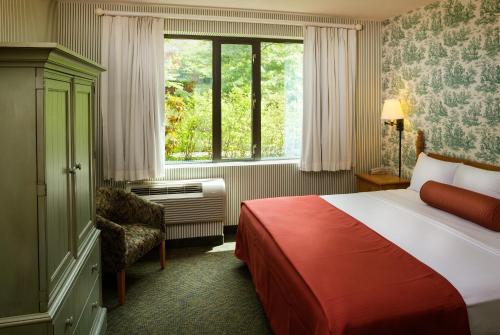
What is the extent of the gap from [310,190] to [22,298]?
3474 millimetres

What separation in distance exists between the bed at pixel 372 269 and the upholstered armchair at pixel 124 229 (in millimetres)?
816

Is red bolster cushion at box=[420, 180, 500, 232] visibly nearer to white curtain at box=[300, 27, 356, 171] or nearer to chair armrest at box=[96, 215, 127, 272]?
white curtain at box=[300, 27, 356, 171]

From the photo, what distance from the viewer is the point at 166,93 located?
4.14 m

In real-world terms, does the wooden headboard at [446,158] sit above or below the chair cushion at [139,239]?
above

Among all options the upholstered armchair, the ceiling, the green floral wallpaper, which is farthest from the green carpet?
the ceiling

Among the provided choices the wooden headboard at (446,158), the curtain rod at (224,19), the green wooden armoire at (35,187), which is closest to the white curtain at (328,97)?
the curtain rod at (224,19)

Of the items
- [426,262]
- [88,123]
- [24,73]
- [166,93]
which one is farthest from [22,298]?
[166,93]

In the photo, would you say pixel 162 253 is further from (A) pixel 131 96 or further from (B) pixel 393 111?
(B) pixel 393 111

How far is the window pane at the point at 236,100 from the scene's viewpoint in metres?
4.25

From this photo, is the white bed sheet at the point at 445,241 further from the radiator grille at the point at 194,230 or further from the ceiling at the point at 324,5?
the ceiling at the point at 324,5

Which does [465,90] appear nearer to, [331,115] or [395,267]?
[331,115]

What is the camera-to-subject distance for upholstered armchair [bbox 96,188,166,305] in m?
2.71

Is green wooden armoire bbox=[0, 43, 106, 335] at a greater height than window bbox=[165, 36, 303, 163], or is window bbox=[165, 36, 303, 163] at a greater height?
window bbox=[165, 36, 303, 163]

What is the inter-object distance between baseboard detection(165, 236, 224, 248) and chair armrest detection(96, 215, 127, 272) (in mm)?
1176
